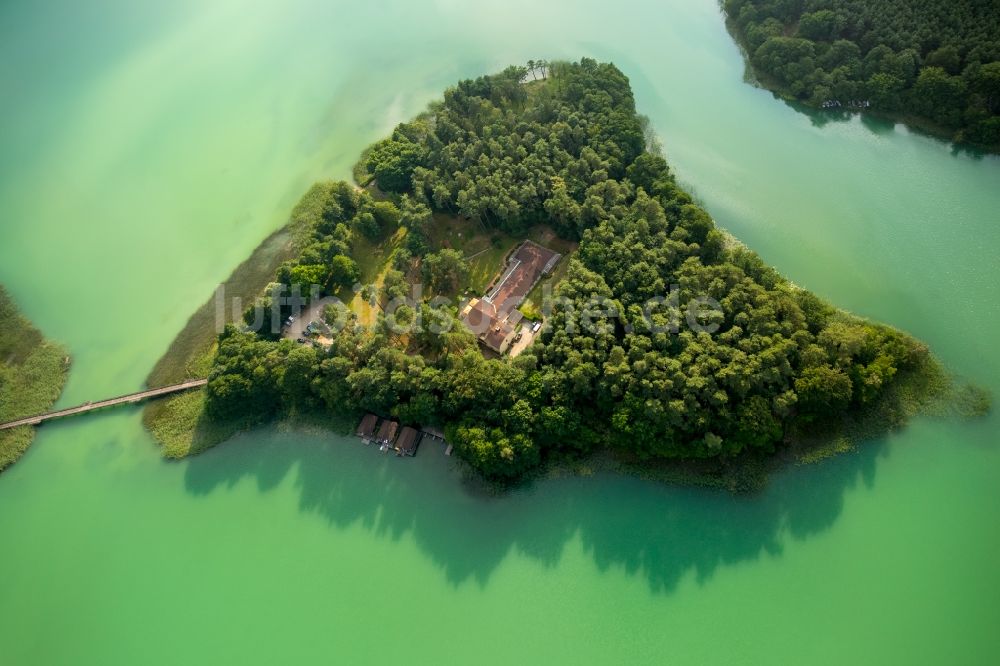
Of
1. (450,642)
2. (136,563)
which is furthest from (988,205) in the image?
(136,563)

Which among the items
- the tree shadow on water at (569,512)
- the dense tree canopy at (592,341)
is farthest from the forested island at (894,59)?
the tree shadow on water at (569,512)

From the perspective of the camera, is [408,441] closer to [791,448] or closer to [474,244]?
[474,244]

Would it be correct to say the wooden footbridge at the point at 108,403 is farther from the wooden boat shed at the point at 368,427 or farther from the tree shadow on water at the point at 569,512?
the wooden boat shed at the point at 368,427

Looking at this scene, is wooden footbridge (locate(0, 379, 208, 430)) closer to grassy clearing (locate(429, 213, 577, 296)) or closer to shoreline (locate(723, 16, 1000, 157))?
grassy clearing (locate(429, 213, 577, 296))

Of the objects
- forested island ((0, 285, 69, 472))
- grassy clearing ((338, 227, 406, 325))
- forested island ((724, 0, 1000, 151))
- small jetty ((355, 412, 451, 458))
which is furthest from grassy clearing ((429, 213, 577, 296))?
forested island ((0, 285, 69, 472))

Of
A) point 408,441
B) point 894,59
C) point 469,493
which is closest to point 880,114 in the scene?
point 894,59

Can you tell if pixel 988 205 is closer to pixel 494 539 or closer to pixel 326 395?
pixel 494 539
